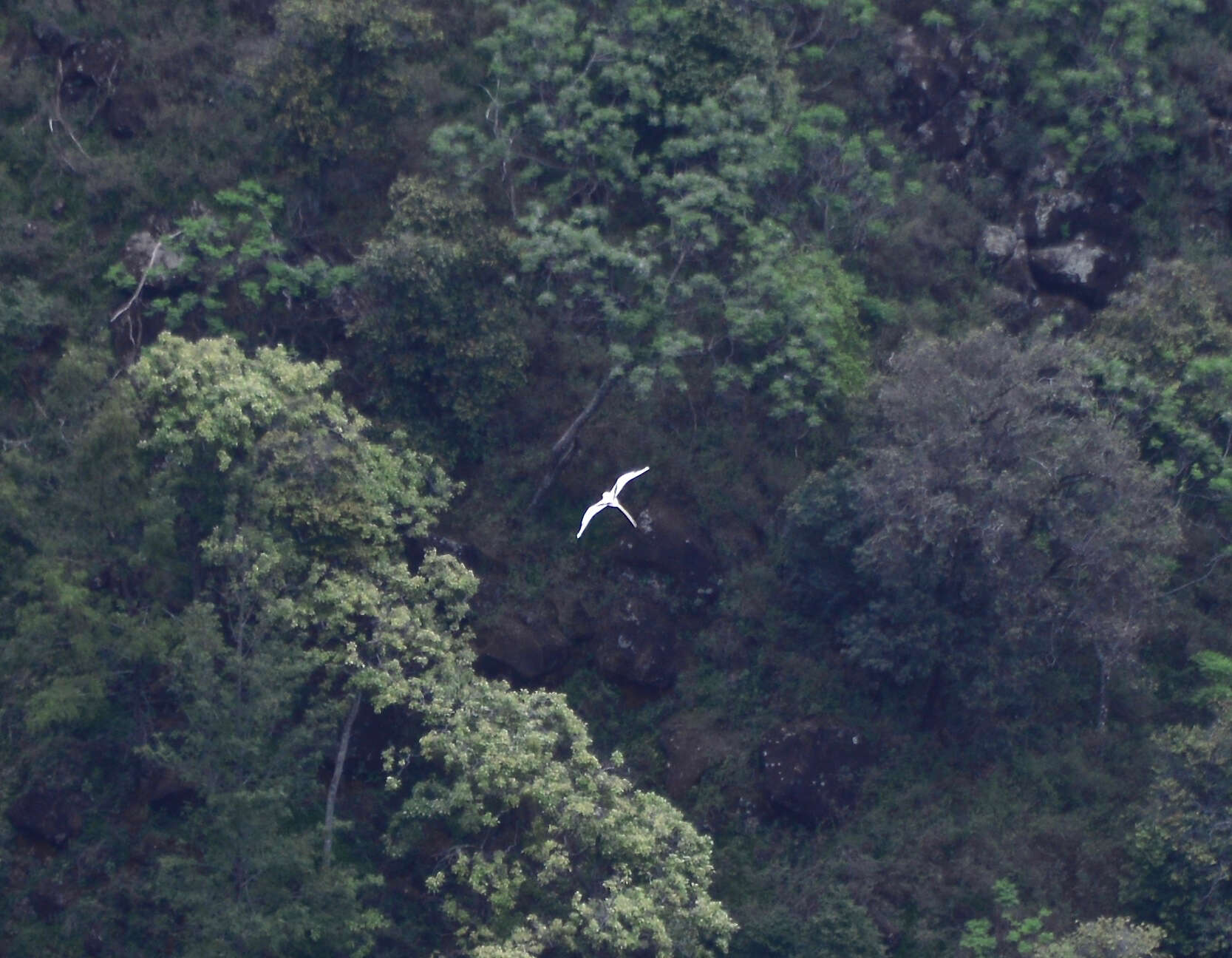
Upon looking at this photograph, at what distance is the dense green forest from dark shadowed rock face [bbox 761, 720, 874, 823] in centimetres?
6

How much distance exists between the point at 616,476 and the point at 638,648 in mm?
2874

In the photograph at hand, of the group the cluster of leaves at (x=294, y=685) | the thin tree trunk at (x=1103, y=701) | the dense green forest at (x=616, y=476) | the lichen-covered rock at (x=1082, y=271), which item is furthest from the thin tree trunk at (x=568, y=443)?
the thin tree trunk at (x=1103, y=701)

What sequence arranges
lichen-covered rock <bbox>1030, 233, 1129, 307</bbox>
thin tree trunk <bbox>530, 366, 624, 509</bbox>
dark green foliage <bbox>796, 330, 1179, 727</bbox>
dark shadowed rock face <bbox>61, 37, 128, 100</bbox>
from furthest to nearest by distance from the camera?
dark shadowed rock face <bbox>61, 37, 128, 100</bbox>
lichen-covered rock <bbox>1030, 233, 1129, 307</bbox>
thin tree trunk <bbox>530, 366, 624, 509</bbox>
dark green foliage <bbox>796, 330, 1179, 727</bbox>

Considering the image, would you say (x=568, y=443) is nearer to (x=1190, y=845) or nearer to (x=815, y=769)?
(x=815, y=769)

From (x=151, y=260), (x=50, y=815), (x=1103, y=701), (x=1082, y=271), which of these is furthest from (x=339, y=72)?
(x=1103, y=701)

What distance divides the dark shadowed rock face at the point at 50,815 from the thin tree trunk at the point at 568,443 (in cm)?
795

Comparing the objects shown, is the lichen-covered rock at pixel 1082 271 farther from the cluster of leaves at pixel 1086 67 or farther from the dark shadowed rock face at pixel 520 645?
the dark shadowed rock face at pixel 520 645

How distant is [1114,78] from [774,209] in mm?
6262

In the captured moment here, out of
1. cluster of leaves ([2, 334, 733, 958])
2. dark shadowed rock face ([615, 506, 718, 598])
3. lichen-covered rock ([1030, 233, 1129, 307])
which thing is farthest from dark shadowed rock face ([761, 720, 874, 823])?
lichen-covered rock ([1030, 233, 1129, 307])

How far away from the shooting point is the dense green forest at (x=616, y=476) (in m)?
17.5

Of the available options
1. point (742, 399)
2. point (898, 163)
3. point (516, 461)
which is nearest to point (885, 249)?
point (898, 163)

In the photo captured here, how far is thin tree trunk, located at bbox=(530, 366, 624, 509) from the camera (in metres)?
21.0

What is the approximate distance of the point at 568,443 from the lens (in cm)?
2147

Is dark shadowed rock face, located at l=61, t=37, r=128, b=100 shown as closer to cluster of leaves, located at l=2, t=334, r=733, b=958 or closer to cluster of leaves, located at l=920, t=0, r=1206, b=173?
cluster of leaves, located at l=2, t=334, r=733, b=958
